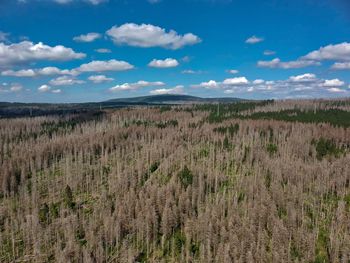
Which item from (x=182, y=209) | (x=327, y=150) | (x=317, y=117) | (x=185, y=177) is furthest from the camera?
(x=317, y=117)

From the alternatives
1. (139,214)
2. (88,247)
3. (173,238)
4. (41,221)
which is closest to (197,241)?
(173,238)

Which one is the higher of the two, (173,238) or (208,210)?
(208,210)

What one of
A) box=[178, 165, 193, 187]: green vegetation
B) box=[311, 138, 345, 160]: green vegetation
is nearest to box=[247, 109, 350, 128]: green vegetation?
box=[311, 138, 345, 160]: green vegetation

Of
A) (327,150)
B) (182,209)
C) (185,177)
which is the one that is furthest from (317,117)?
(182,209)

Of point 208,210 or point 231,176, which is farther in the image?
point 231,176

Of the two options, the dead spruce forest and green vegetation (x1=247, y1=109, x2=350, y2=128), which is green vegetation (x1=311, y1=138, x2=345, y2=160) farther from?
green vegetation (x1=247, y1=109, x2=350, y2=128)

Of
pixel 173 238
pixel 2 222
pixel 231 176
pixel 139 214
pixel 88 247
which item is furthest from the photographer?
pixel 231 176

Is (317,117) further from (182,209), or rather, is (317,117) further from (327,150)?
(182,209)

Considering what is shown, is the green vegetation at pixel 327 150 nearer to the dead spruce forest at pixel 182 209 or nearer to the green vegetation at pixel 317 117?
the dead spruce forest at pixel 182 209

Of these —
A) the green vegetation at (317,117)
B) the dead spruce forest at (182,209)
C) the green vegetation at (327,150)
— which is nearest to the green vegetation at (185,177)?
the dead spruce forest at (182,209)

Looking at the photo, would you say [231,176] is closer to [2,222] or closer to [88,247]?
[88,247]

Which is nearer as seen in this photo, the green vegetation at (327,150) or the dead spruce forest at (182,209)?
the dead spruce forest at (182,209)
